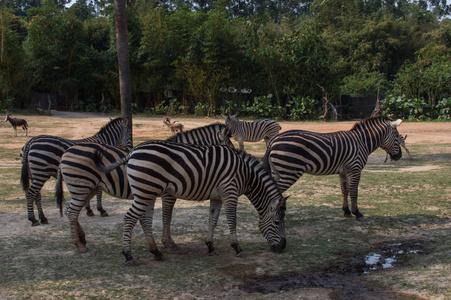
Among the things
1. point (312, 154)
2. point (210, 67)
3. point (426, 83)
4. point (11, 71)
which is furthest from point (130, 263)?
point (11, 71)

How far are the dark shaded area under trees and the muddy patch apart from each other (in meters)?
24.6

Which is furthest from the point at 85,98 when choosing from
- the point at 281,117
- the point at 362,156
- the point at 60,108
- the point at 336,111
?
the point at 362,156

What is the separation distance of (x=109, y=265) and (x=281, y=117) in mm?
27296

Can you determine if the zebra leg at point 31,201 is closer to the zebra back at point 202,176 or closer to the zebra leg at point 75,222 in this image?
the zebra leg at point 75,222

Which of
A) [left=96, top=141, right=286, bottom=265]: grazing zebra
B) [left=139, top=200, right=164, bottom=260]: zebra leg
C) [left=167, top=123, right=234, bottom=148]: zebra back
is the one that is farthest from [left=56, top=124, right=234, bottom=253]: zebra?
[left=167, top=123, right=234, bottom=148]: zebra back

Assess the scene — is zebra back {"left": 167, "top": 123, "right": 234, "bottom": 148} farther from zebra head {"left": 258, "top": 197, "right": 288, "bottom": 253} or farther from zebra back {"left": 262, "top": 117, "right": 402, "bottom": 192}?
zebra head {"left": 258, "top": 197, "right": 288, "bottom": 253}

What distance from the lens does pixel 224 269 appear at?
5457mm

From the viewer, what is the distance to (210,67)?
33.8 meters

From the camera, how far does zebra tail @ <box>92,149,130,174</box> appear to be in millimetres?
5754

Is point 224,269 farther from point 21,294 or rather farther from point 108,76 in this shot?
point 108,76

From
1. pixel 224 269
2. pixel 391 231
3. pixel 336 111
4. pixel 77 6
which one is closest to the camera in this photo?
pixel 224 269

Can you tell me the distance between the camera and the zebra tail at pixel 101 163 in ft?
18.9

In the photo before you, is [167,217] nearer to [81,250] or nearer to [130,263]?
[130,263]

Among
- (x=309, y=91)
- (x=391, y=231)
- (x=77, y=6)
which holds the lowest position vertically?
(x=391, y=231)
